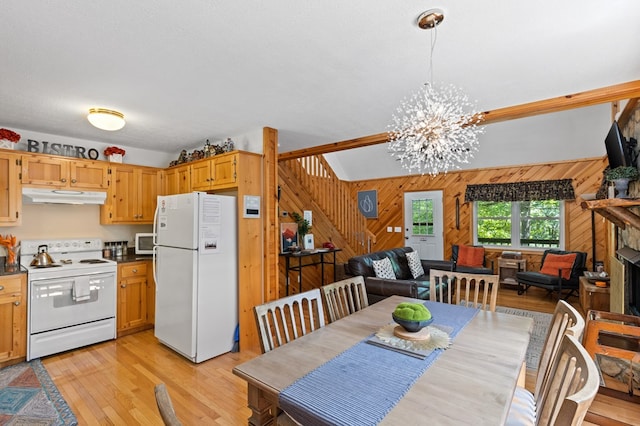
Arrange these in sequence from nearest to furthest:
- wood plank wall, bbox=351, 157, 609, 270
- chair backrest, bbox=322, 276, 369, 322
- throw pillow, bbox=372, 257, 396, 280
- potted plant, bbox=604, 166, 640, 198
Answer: chair backrest, bbox=322, 276, 369, 322 < potted plant, bbox=604, 166, 640, 198 < throw pillow, bbox=372, 257, 396, 280 < wood plank wall, bbox=351, 157, 609, 270

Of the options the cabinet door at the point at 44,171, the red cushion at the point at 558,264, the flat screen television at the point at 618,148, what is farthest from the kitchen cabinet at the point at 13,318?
the red cushion at the point at 558,264

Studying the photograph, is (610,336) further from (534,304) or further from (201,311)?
(201,311)

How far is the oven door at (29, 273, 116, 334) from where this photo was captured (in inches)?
125

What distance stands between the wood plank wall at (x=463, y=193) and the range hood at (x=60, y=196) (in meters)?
5.90

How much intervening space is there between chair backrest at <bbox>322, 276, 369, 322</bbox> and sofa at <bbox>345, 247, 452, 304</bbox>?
1342 millimetres

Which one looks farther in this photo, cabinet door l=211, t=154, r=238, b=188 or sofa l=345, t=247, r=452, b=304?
sofa l=345, t=247, r=452, b=304

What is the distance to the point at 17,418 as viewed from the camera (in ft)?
7.43

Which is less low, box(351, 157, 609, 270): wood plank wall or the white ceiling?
the white ceiling

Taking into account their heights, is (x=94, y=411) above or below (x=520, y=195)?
below

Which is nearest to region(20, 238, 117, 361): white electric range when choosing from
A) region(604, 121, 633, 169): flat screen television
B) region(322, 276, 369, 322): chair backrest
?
region(322, 276, 369, 322): chair backrest

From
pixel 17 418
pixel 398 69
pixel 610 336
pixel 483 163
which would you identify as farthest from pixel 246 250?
pixel 483 163

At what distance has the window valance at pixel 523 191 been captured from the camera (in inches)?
222

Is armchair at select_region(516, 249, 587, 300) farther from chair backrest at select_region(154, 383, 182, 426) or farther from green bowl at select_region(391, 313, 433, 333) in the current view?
chair backrest at select_region(154, 383, 182, 426)

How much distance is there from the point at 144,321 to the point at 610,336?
5222mm
